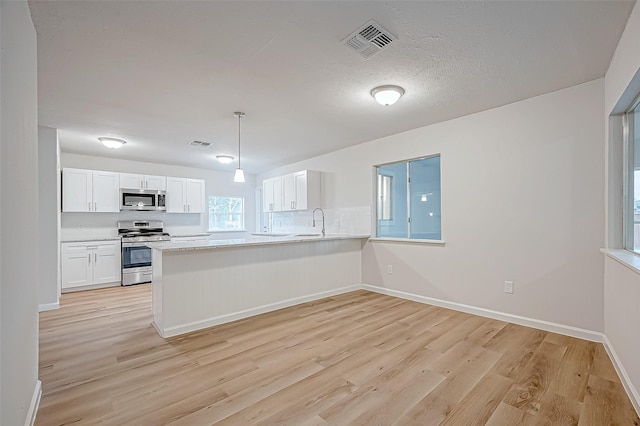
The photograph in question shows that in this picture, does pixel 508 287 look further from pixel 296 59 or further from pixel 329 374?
pixel 296 59

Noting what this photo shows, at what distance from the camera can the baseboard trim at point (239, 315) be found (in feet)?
10.4

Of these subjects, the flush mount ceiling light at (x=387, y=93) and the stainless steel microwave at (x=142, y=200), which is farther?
the stainless steel microwave at (x=142, y=200)

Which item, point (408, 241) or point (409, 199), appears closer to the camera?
point (408, 241)

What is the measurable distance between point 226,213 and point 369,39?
20.8ft

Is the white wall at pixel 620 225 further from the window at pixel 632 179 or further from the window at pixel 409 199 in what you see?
the window at pixel 409 199

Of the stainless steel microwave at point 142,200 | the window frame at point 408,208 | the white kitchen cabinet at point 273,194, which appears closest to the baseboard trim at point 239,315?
the window frame at point 408,208

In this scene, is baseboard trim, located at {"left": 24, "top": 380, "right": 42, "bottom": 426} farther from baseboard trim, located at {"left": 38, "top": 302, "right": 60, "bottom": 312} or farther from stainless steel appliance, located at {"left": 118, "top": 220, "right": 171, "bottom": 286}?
stainless steel appliance, located at {"left": 118, "top": 220, "right": 171, "bottom": 286}

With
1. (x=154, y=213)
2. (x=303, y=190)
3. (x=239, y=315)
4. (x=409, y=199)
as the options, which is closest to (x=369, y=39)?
(x=409, y=199)

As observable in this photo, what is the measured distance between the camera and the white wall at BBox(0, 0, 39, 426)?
1.34 m

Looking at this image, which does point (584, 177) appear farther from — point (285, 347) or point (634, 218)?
point (285, 347)

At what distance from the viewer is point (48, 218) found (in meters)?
4.18

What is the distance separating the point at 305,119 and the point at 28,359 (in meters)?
3.38

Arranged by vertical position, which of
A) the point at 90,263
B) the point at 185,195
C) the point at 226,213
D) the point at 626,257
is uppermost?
the point at 185,195

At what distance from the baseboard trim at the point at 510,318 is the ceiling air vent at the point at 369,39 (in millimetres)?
3104
